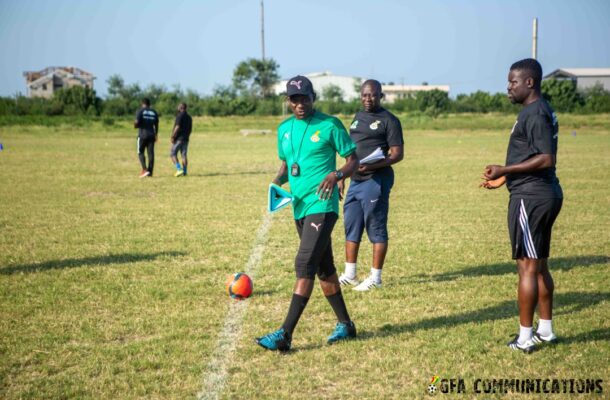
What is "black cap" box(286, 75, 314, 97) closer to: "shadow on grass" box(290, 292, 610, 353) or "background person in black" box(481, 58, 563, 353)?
"background person in black" box(481, 58, 563, 353)

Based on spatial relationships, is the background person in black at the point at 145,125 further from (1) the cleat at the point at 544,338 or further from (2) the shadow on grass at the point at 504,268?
(1) the cleat at the point at 544,338

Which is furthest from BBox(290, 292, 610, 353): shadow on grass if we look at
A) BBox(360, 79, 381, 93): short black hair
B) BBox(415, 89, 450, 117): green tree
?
BBox(415, 89, 450, 117): green tree

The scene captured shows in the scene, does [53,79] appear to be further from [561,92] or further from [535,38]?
[535,38]

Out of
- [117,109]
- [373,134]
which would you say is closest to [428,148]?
[373,134]

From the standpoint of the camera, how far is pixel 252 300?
23.1 ft

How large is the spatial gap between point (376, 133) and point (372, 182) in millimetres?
589

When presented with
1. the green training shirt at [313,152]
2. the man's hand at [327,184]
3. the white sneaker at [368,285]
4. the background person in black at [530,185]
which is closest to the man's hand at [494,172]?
the background person in black at [530,185]

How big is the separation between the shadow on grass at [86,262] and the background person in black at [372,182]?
113 inches

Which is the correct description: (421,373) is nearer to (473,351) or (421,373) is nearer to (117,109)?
(473,351)

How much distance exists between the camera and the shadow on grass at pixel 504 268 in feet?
26.5

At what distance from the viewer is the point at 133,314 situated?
257 inches

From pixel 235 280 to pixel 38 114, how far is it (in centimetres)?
6313

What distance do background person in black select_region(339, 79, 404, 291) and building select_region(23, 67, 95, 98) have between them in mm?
127876

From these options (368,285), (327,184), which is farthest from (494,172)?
(368,285)
